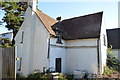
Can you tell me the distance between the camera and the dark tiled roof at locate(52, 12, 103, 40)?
42.3 feet

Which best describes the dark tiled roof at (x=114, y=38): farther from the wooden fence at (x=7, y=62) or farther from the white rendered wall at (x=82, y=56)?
the wooden fence at (x=7, y=62)

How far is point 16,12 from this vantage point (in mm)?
20188

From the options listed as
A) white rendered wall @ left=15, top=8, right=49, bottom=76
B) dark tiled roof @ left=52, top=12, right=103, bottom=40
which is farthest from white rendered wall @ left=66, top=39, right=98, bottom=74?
white rendered wall @ left=15, top=8, right=49, bottom=76

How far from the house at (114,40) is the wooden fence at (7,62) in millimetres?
18477

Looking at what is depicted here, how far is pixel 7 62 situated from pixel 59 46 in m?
10.4

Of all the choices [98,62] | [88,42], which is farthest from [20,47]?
[98,62]

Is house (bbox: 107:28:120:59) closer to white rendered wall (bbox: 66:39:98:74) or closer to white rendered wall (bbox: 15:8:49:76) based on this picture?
white rendered wall (bbox: 66:39:98:74)

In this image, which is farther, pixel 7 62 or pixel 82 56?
pixel 82 56

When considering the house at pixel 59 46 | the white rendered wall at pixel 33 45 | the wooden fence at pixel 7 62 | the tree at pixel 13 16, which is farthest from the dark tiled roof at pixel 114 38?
the wooden fence at pixel 7 62

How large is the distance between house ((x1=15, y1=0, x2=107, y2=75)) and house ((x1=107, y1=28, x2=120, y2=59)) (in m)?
6.15

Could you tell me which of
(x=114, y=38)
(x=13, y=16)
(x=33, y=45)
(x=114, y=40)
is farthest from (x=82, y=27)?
(x=13, y=16)

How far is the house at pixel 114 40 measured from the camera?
17.8m

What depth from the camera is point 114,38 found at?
19406 mm

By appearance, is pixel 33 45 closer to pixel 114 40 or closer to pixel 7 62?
pixel 7 62
